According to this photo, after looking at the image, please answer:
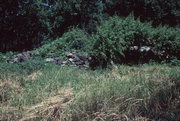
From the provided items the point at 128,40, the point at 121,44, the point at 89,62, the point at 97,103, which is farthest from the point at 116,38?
the point at 97,103

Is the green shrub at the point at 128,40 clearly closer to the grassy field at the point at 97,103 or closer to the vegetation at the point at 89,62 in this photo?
the vegetation at the point at 89,62

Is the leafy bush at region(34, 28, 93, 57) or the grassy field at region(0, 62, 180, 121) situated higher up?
the grassy field at region(0, 62, 180, 121)

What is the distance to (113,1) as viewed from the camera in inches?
835

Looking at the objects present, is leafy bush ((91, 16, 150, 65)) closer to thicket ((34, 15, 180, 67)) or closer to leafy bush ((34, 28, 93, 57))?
thicket ((34, 15, 180, 67))

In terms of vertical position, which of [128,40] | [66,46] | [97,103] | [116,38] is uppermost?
[116,38]

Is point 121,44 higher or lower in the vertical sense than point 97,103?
lower

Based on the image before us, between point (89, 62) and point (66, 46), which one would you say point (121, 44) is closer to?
point (89, 62)

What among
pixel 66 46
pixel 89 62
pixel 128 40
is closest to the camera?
pixel 89 62

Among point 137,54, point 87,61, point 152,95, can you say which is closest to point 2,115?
point 152,95

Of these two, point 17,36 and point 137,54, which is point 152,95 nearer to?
point 137,54

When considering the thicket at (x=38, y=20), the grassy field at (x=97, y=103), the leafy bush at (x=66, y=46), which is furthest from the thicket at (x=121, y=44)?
the grassy field at (x=97, y=103)

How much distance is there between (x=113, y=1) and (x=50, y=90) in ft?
59.9

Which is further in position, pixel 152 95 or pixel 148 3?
pixel 148 3

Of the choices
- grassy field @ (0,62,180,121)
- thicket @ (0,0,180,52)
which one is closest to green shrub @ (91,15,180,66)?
grassy field @ (0,62,180,121)
